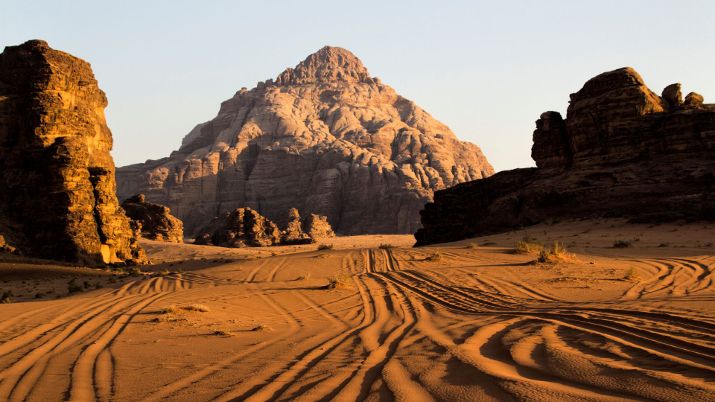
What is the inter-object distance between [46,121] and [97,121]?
3524 millimetres

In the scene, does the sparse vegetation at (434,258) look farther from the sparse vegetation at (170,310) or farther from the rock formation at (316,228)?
the rock formation at (316,228)

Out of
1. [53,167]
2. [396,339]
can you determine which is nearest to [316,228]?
[53,167]

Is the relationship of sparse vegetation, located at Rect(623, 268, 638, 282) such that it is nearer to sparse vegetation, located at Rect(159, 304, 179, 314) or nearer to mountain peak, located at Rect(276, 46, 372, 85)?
sparse vegetation, located at Rect(159, 304, 179, 314)

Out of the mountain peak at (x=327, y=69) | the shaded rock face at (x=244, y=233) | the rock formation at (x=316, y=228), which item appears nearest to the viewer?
the shaded rock face at (x=244, y=233)

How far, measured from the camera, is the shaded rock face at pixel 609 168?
28219mm

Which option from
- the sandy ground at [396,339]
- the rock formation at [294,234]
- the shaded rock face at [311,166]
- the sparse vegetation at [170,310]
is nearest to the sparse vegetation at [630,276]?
the sandy ground at [396,339]

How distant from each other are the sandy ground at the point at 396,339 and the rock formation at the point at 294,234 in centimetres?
3603

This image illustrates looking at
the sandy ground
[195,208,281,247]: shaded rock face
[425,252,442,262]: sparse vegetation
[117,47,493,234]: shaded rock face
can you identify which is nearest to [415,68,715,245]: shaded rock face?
[425,252,442,262]: sparse vegetation

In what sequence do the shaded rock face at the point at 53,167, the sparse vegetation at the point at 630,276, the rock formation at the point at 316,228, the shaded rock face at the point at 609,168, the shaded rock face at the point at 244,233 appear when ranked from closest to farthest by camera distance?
the sparse vegetation at the point at 630,276 → the shaded rock face at the point at 53,167 → the shaded rock face at the point at 609,168 → the shaded rock face at the point at 244,233 → the rock formation at the point at 316,228

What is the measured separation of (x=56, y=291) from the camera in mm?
15812

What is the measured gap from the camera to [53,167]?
86.7ft

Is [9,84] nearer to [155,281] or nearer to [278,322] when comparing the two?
[155,281]

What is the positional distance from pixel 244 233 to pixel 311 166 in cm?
4373

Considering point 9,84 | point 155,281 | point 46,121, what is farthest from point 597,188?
point 9,84
